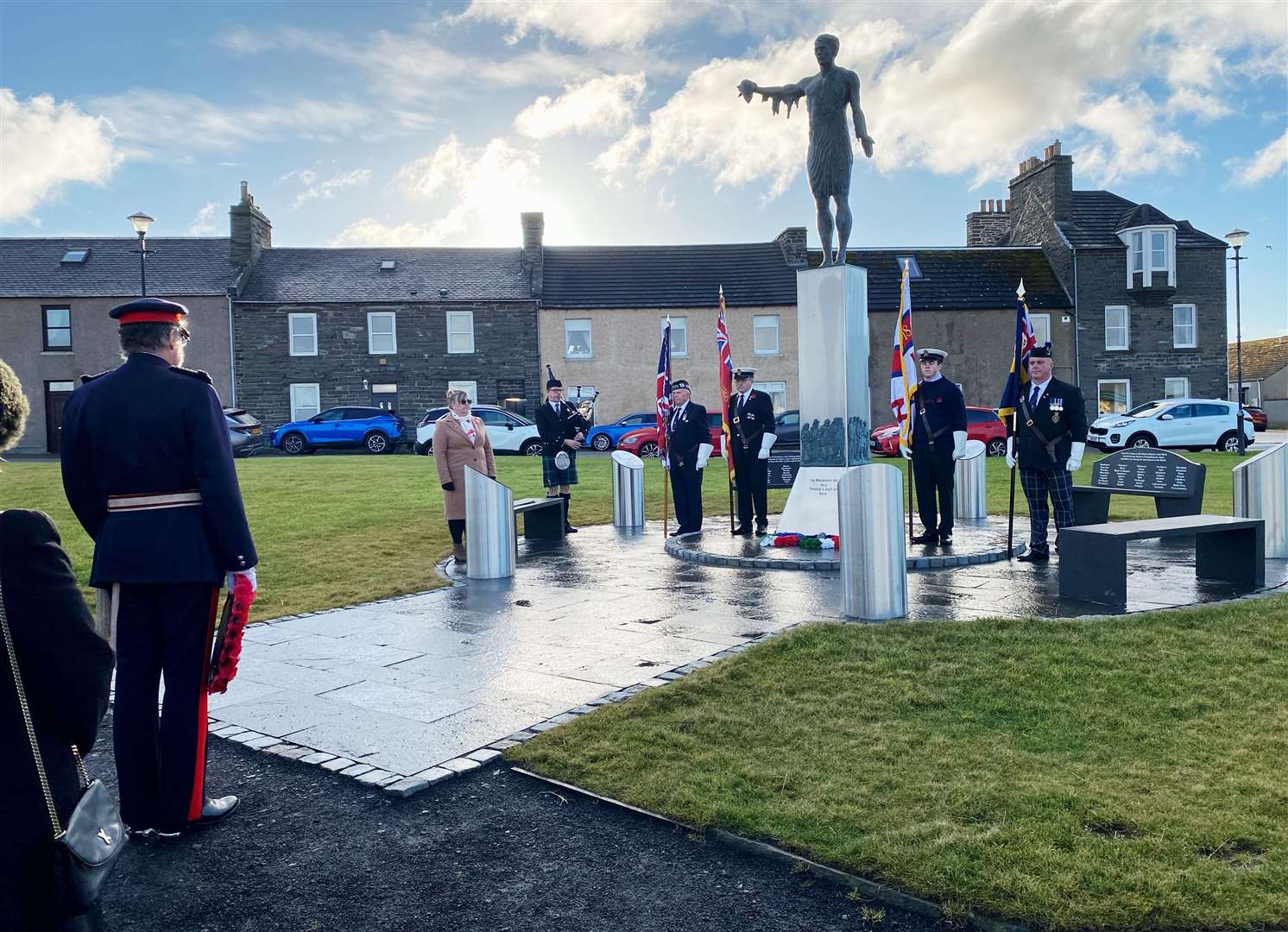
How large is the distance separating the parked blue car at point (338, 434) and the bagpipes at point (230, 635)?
31.1m

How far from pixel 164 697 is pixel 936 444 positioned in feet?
29.9

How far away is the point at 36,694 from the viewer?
230 cm

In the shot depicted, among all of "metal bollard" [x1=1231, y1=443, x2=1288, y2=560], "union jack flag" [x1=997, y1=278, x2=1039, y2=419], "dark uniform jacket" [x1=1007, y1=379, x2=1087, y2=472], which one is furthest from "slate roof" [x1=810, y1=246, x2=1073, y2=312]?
"dark uniform jacket" [x1=1007, y1=379, x2=1087, y2=472]

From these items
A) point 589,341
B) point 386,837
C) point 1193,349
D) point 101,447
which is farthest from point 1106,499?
point 1193,349

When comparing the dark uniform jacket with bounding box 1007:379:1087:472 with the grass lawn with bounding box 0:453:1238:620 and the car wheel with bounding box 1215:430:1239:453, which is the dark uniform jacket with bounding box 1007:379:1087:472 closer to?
the grass lawn with bounding box 0:453:1238:620

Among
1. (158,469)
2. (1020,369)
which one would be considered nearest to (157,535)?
(158,469)

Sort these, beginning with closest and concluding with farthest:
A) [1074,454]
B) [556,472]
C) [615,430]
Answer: [1074,454] < [556,472] < [615,430]

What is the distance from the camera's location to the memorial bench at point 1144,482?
11836mm

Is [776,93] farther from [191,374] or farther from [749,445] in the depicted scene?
[191,374]

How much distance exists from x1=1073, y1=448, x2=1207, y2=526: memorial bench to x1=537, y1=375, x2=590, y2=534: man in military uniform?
6.45 m

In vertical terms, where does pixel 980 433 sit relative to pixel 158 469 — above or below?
below

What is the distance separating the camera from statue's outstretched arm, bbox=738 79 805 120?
39.4 ft

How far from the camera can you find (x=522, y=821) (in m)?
4.32

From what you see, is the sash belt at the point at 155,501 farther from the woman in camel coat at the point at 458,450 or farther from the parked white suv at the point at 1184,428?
the parked white suv at the point at 1184,428
